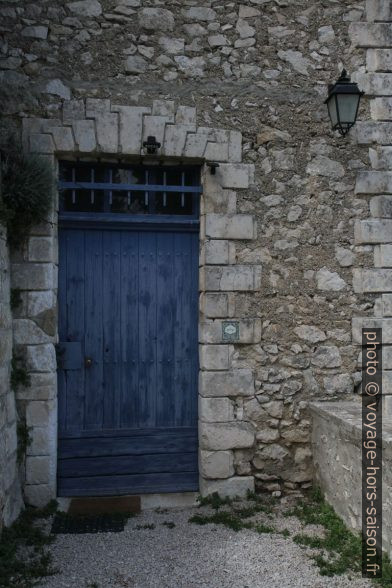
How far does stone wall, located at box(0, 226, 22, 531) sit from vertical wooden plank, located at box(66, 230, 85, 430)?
1.52 ft

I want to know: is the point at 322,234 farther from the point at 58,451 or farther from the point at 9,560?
the point at 9,560

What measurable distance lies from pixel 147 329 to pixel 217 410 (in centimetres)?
84

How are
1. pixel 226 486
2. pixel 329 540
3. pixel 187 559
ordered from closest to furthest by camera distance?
pixel 187 559 < pixel 329 540 < pixel 226 486

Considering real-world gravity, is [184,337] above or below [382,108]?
below

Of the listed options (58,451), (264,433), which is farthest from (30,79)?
(264,433)

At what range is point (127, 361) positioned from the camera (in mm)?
4242

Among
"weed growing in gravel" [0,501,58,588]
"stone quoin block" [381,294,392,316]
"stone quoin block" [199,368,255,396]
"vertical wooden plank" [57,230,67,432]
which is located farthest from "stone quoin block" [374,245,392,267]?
"weed growing in gravel" [0,501,58,588]

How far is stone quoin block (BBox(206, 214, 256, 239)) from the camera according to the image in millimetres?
4156

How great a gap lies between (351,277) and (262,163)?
1153mm

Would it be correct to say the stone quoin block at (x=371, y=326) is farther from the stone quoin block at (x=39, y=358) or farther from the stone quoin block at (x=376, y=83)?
the stone quoin block at (x=39, y=358)

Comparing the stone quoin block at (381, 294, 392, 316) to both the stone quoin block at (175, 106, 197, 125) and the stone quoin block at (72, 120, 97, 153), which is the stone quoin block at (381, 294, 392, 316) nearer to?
the stone quoin block at (175, 106, 197, 125)

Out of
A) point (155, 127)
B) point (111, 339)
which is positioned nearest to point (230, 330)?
point (111, 339)

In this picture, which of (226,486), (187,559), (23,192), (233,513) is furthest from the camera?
(226,486)

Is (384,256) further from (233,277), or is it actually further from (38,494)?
(38,494)
